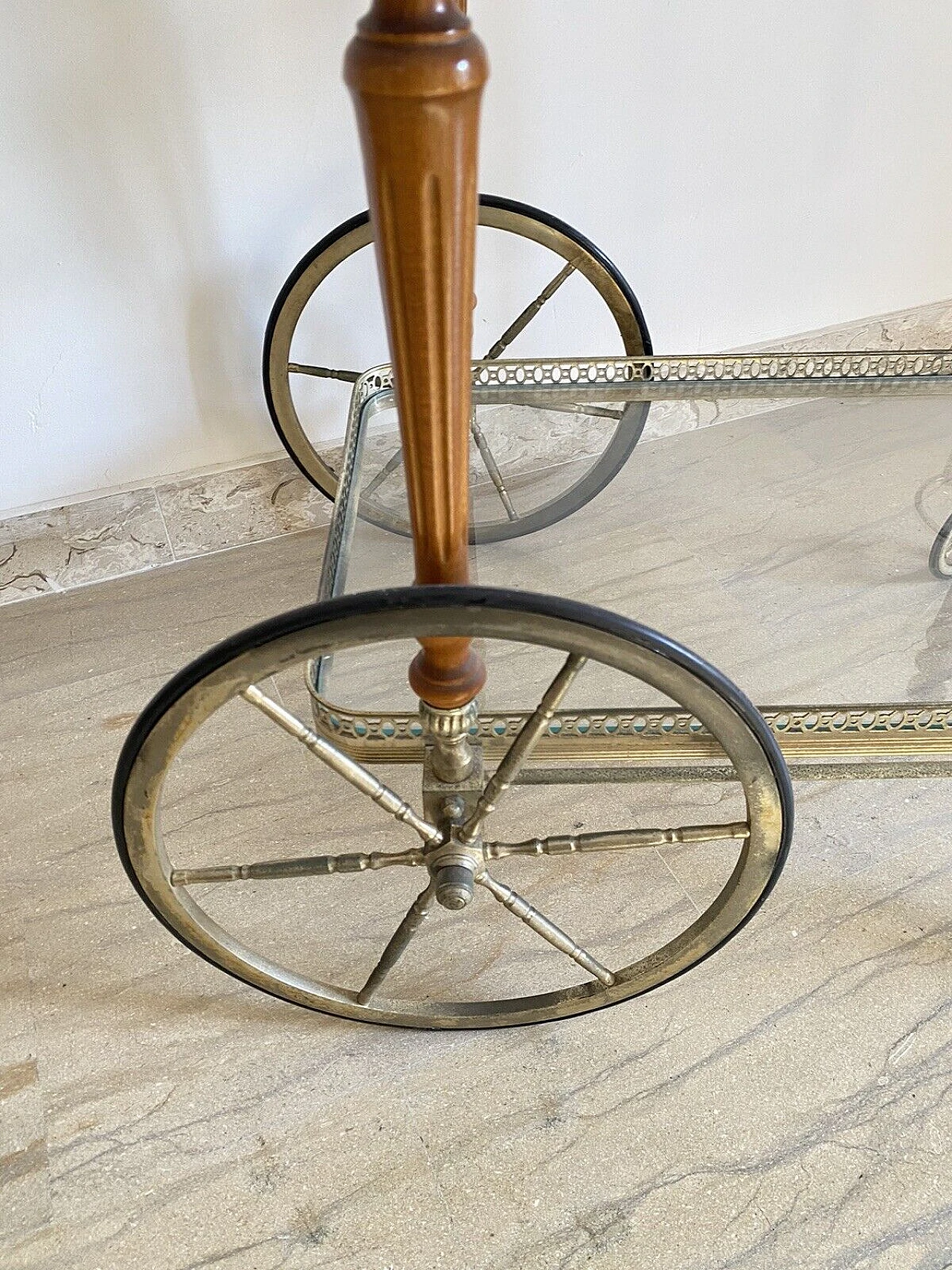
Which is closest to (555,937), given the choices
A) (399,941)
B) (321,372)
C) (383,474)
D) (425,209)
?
(399,941)

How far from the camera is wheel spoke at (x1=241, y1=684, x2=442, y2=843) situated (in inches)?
22.6

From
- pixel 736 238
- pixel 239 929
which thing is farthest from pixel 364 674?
pixel 736 238

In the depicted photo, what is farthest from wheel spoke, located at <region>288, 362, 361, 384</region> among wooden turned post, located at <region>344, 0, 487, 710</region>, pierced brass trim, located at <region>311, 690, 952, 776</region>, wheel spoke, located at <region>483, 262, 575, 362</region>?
wooden turned post, located at <region>344, 0, 487, 710</region>

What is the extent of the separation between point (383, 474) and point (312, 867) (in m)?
0.39

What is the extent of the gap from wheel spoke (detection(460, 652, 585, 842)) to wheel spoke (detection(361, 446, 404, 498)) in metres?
0.37

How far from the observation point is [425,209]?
390 millimetres

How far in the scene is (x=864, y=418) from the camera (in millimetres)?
1064

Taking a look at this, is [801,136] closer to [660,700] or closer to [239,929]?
[660,700]

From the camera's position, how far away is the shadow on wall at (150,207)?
0.93m

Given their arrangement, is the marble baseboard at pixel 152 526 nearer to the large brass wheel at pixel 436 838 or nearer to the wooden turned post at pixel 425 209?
the large brass wheel at pixel 436 838

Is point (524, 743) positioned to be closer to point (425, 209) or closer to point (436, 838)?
point (436, 838)

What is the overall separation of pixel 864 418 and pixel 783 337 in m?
0.41

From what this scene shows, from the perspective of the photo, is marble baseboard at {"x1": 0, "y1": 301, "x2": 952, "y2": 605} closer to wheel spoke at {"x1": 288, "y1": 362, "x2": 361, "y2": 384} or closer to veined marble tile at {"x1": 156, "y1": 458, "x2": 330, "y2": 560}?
veined marble tile at {"x1": 156, "y1": 458, "x2": 330, "y2": 560}

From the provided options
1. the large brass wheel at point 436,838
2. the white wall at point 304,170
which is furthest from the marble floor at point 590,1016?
the white wall at point 304,170
